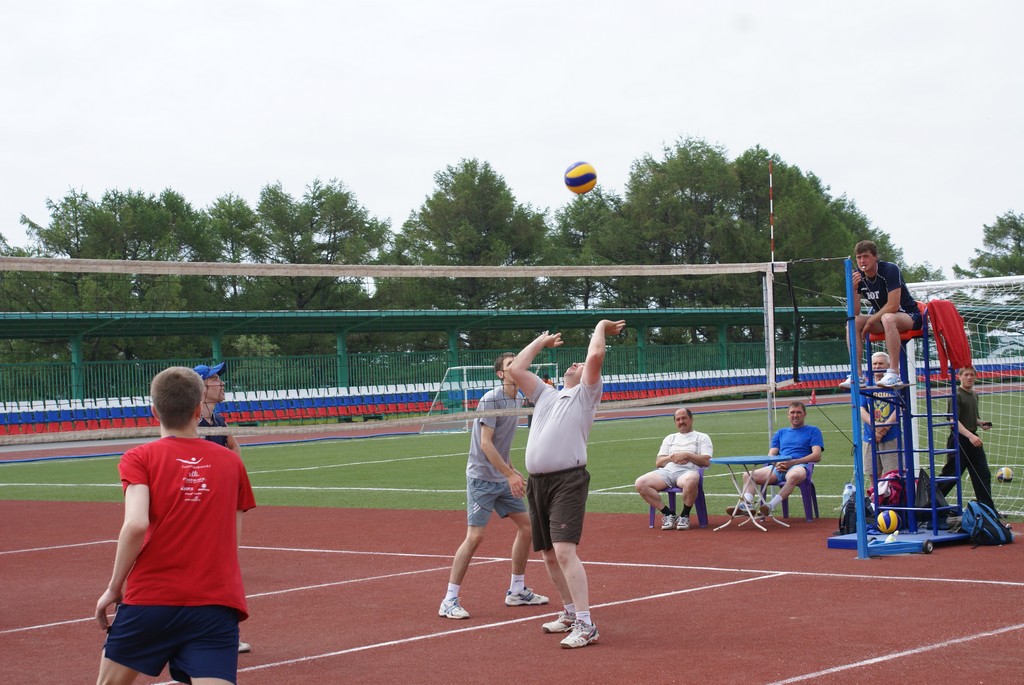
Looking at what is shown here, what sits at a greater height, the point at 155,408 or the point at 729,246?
the point at 729,246

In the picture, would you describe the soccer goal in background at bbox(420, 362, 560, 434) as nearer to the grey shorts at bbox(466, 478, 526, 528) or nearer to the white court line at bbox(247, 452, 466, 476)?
the white court line at bbox(247, 452, 466, 476)

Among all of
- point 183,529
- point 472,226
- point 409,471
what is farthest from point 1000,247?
point 183,529

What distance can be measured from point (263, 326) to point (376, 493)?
27.2m

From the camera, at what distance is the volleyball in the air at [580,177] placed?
1451 centimetres

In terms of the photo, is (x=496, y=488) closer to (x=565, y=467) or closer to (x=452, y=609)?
(x=452, y=609)

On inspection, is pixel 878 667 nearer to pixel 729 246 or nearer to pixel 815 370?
pixel 815 370

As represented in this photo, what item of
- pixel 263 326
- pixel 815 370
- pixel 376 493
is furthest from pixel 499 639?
pixel 815 370

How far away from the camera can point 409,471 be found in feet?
76.6

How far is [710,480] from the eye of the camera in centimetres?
1905

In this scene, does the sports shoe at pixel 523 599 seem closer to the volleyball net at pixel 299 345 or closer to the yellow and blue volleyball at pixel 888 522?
the yellow and blue volleyball at pixel 888 522

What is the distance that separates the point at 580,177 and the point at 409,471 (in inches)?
407

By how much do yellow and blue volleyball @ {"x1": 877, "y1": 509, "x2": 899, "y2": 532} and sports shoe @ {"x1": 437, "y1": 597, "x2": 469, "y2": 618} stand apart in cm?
488

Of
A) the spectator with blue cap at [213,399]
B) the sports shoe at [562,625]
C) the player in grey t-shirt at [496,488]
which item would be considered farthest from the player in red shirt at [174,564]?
the player in grey t-shirt at [496,488]

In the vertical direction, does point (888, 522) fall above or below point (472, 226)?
below
